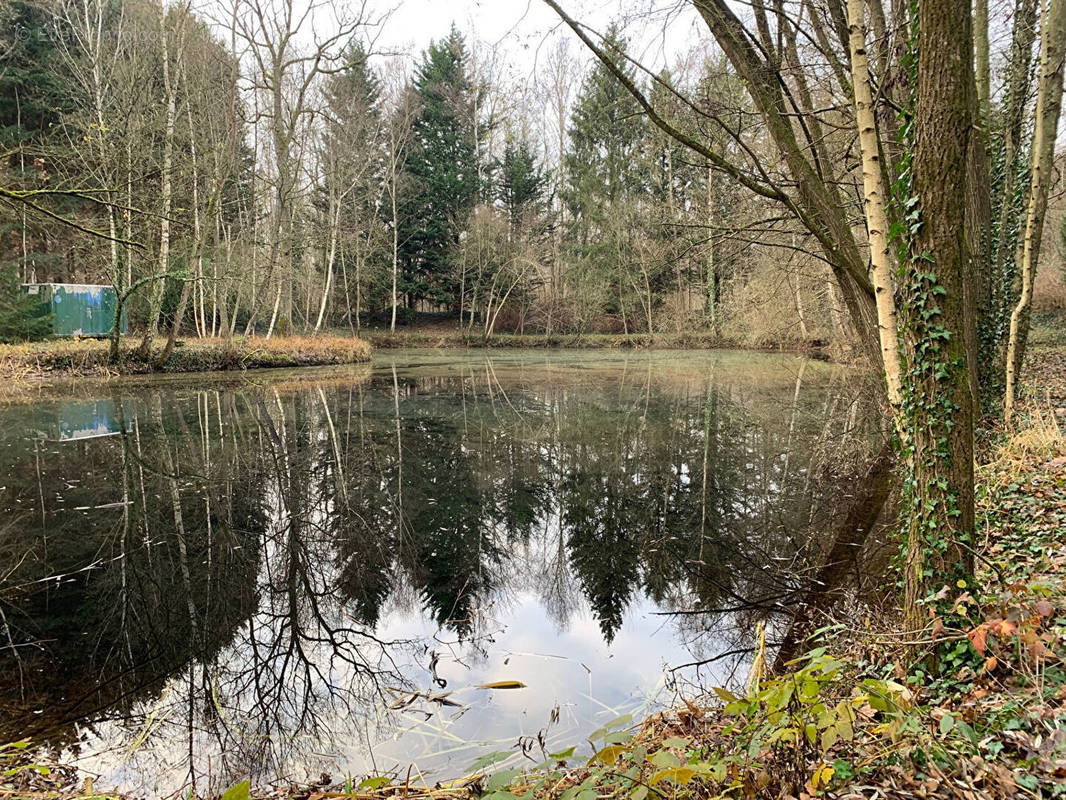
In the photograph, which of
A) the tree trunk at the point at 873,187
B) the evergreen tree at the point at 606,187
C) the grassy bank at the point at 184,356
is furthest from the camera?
the evergreen tree at the point at 606,187

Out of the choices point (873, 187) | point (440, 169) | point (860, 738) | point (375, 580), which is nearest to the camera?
point (860, 738)

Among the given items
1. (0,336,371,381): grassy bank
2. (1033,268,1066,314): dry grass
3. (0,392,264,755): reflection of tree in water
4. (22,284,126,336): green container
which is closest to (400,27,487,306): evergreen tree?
(0,336,371,381): grassy bank

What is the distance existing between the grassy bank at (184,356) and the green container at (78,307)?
1.87 m

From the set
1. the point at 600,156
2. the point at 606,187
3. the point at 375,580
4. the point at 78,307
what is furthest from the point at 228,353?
the point at 600,156

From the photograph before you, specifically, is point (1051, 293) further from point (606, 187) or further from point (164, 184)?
point (164, 184)

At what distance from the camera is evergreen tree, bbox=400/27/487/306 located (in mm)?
35406

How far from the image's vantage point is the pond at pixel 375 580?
3.21 meters

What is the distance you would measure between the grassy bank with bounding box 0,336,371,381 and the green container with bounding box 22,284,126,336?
1.87m

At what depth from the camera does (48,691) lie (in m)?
3.44

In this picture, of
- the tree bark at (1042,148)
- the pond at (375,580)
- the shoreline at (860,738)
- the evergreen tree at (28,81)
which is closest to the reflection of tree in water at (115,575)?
Result: the pond at (375,580)

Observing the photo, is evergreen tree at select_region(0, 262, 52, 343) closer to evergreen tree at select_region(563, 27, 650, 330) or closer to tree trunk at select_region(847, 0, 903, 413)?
tree trunk at select_region(847, 0, 903, 413)

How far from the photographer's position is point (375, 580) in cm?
509

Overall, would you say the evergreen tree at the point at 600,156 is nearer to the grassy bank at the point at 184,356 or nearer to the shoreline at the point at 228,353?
the shoreline at the point at 228,353

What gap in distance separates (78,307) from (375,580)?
68.2 ft
